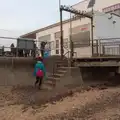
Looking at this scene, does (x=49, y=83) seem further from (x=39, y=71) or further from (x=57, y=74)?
(x=39, y=71)

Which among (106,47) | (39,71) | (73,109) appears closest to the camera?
(73,109)

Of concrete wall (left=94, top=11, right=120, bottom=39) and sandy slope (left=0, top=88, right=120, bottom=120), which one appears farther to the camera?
concrete wall (left=94, top=11, right=120, bottom=39)

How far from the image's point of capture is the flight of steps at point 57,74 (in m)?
14.5

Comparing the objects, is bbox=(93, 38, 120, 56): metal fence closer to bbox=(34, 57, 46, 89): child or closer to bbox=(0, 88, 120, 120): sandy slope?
bbox=(34, 57, 46, 89): child

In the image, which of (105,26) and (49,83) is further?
(105,26)

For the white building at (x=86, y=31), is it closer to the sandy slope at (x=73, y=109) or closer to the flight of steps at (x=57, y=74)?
the flight of steps at (x=57, y=74)

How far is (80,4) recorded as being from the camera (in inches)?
1288

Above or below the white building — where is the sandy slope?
below

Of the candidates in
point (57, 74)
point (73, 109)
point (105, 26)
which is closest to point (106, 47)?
point (105, 26)

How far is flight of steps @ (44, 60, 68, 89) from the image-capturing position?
47.6ft

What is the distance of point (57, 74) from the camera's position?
15.1 m

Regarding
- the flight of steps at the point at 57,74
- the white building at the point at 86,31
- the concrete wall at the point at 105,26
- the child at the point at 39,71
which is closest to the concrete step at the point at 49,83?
the flight of steps at the point at 57,74

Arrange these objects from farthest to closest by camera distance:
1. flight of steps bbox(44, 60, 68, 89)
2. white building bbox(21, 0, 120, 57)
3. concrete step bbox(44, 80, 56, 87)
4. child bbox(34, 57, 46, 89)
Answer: white building bbox(21, 0, 120, 57) → flight of steps bbox(44, 60, 68, 89) → concrete step bbox(44, 80, 56, 87) → child bbox(34, 57, 46, 89)

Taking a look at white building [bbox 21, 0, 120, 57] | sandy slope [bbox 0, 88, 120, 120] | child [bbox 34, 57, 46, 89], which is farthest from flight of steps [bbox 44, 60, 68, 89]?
white building [bbox 21, 0, 120, 57]
